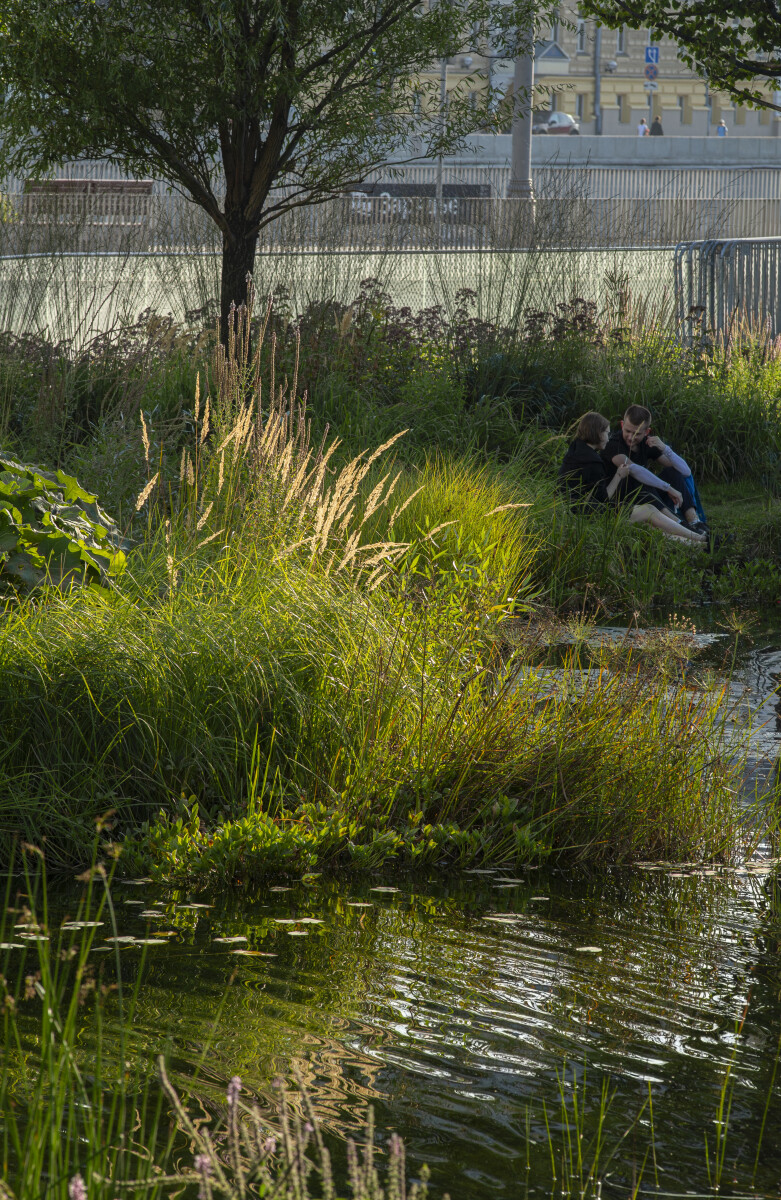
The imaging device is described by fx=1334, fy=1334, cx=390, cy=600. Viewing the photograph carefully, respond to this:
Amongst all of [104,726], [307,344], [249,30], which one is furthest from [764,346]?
[104,726]

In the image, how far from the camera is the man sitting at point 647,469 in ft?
30.7

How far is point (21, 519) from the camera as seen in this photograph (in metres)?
5.20

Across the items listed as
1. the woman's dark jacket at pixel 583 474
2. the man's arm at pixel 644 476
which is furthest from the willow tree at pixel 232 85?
the man's arm at pixel 644 476

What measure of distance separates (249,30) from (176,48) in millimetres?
550

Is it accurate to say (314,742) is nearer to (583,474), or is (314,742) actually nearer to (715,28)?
(583,474)

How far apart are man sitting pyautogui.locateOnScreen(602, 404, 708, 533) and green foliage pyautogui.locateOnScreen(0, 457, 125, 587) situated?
16.0 feet

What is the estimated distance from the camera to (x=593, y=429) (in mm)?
9375

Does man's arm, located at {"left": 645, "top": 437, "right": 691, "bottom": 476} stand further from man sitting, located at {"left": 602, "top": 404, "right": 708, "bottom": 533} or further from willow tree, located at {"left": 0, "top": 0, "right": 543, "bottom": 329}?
willow tree, located at {"left": 0, "top": 0, "right": 543, "bottom": 329}

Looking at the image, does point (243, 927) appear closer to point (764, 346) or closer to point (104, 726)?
point (104, 726)

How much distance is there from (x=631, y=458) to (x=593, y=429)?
49 centimetres

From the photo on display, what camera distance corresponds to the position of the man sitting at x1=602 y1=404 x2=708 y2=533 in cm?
936

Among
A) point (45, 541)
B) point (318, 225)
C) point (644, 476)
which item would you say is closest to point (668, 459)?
point (644, 476)

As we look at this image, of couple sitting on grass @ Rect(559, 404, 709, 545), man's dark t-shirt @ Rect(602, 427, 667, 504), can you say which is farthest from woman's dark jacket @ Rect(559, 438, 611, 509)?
man's dark t-shirt @ Rect(602, 427, 667, 504)

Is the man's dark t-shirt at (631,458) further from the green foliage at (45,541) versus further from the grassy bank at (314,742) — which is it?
the green foliage at (45,541)
